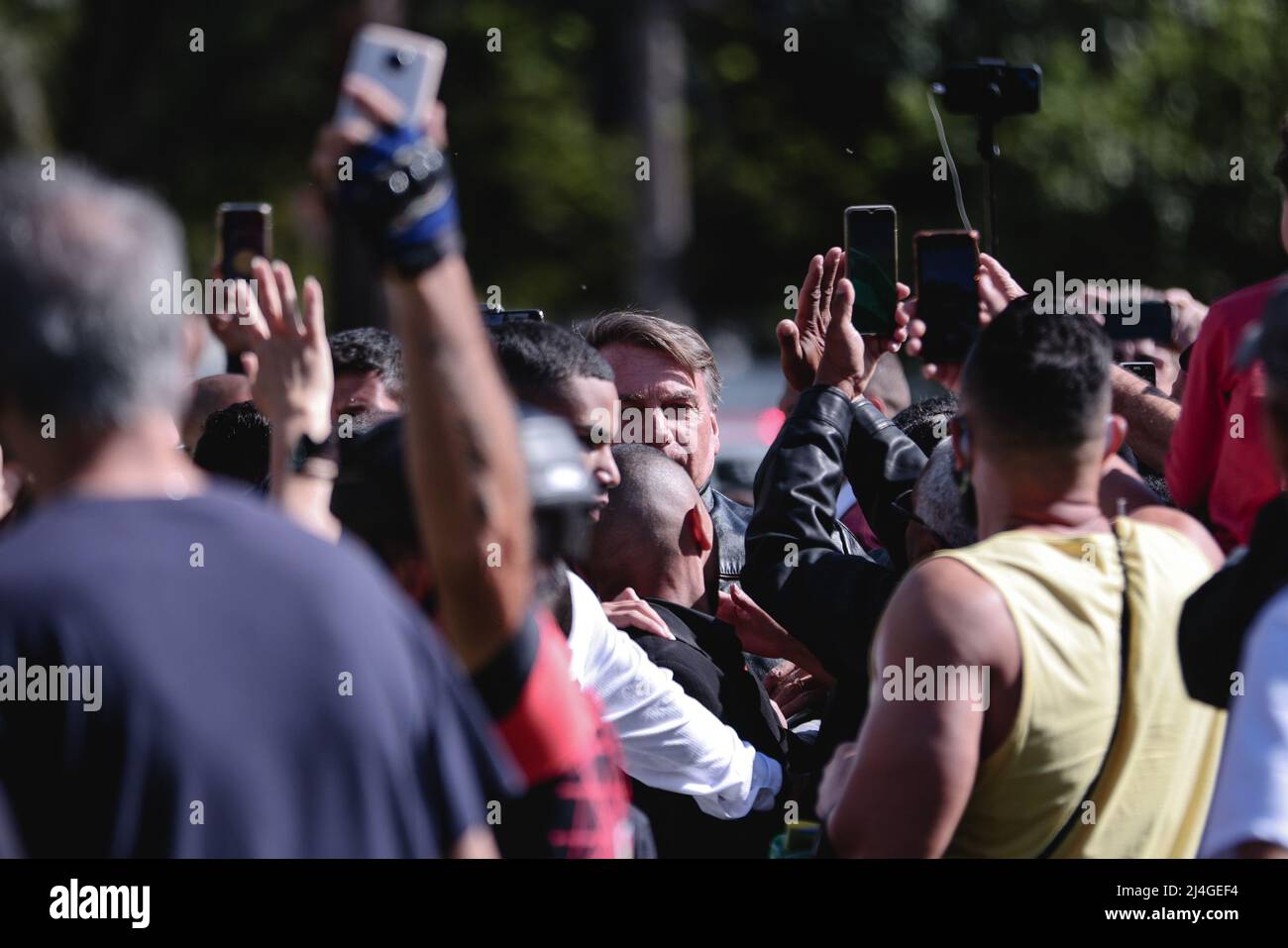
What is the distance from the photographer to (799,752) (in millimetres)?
3643

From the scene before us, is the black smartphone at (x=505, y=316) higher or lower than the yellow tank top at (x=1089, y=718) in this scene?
higher

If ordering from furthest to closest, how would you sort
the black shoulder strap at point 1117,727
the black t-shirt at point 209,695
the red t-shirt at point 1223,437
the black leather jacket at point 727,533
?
1. the black leather jacket at point 727,533
2. the red t-shirt at point 1223,437
3. the black shoulder strap at point 1117,727
4. the black t-shirt at point 209,695

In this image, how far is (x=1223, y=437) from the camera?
3330 mm

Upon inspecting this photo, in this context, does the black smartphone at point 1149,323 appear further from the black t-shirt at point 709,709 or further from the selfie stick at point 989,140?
the black t-shirt at point 709,709

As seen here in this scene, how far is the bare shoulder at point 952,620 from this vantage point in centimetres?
233

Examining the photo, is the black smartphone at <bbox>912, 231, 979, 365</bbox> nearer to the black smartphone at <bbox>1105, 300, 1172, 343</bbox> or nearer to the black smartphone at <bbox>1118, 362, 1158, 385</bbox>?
the black smartphone at <bbox>1118, 362, 1158, 385</bbox>

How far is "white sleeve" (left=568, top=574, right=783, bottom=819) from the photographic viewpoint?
2.91m

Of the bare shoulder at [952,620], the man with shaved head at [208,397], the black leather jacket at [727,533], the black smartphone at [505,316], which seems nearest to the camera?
the bare shoulder at [952,620]

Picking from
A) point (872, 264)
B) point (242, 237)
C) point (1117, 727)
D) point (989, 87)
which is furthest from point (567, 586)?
point (989, 87)

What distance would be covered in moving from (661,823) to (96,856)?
68.7 inches

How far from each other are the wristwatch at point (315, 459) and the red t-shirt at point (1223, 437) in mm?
1698

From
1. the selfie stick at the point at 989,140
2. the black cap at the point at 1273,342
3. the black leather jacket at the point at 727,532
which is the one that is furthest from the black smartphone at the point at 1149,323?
the black cap at the point at 1273,342

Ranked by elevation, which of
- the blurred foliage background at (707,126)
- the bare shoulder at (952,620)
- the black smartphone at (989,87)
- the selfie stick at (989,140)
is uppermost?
the blurred foliage background at (707,126)
